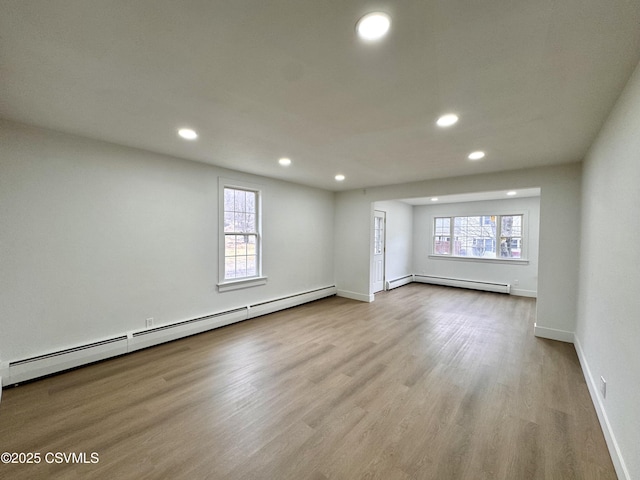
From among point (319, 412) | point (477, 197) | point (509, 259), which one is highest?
point (477, 197)

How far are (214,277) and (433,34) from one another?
3812 mm

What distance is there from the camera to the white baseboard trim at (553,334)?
3.52 meters

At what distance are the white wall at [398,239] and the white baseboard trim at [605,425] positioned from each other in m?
4.35

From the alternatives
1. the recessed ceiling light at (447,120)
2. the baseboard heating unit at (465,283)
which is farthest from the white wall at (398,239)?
the recessed ceiling light at (447,120)

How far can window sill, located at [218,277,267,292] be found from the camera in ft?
13.3

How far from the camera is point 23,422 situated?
1986 mm

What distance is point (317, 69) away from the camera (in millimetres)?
1590

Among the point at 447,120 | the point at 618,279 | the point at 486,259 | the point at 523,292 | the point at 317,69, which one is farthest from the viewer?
the point at 486,259

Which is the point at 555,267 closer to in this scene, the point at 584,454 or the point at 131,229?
the point at 584,454

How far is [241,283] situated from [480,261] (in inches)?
243

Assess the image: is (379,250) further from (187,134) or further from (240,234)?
(187,134)

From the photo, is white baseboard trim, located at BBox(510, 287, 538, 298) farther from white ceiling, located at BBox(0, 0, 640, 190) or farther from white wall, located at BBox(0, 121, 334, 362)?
white wall, located at BBox(0, 121, 334, 362)

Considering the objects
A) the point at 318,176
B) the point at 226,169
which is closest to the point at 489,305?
the point at 318,176

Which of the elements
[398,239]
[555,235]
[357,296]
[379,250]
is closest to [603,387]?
[555,235]
